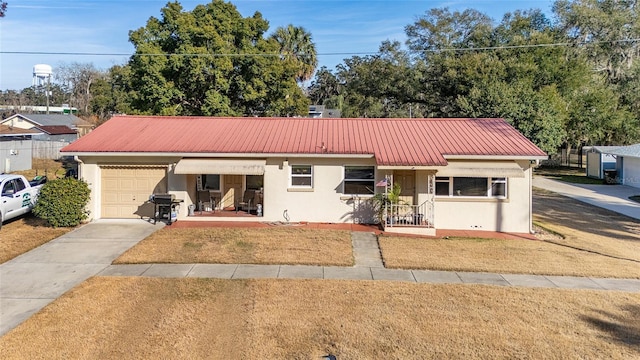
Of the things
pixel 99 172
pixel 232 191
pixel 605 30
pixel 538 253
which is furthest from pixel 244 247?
pixel 605 30

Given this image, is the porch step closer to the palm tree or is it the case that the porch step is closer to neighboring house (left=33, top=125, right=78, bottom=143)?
the palm tree

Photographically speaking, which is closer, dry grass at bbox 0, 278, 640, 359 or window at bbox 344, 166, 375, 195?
dry grass at bbox 0, 278, 640, 359

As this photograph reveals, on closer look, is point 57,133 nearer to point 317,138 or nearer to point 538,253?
point 317,138

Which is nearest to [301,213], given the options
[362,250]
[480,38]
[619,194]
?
[362,250]

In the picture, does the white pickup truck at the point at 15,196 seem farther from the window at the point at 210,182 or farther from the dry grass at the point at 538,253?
the dry grass at the point at 538,253

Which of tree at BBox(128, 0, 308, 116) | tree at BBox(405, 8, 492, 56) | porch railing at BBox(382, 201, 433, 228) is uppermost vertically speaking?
tree at BBox(405, 8, 492, 56)

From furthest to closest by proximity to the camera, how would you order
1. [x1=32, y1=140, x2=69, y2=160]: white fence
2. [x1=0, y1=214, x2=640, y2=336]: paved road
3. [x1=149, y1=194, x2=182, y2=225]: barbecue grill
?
[x1=32, y1=140, x2=69, y2=160]: white fence → [x1=149, y1=194, x2=182, y2=225]: barbecue grill → [x1=0, y1=214, x2=640, y2=336]: paved road

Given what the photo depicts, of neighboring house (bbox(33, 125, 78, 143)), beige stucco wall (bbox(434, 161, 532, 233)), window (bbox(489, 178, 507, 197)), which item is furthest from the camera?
neighboring house (bbox(33, 125, 78, 143))

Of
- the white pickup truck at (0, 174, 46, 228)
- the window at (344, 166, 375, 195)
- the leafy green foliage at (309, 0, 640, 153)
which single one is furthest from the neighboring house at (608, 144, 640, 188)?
the white pickup truck at (0, 174, 46, 228)

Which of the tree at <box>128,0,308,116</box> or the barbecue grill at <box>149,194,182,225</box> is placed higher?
the tree at <box>128,0,308,116</box>
